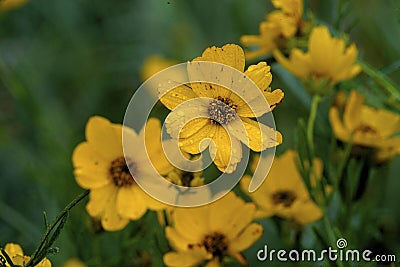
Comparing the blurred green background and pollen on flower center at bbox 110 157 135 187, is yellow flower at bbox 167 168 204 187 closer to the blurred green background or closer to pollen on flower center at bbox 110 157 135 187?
pollen on flower center at bbox 110 157 135 187

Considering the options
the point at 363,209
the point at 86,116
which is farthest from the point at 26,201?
the point at 363,209

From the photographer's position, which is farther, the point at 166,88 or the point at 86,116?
the point at 86,116

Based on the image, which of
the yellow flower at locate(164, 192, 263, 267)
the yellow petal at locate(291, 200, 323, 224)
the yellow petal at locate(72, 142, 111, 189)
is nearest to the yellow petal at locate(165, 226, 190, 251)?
the yellow flower at locate(164, 192, 263, 267)

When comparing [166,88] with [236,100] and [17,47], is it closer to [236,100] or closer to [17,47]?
[236,100]

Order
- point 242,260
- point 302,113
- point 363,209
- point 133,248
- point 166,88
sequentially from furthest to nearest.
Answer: point 302,113 < point 363,209 < point 133,248 < point 242,260 < point 166,88

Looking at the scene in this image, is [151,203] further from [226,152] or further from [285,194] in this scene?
[285,194]
